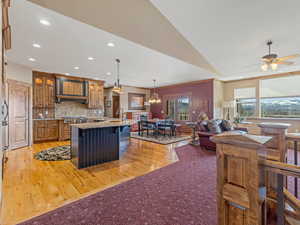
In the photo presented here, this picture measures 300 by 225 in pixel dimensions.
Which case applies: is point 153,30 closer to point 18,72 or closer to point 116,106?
point 18,72

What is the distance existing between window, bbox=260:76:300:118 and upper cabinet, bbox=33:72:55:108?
368 inches

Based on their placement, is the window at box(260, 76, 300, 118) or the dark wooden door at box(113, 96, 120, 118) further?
the dark wooden door at box(113, 96, 120, 118)

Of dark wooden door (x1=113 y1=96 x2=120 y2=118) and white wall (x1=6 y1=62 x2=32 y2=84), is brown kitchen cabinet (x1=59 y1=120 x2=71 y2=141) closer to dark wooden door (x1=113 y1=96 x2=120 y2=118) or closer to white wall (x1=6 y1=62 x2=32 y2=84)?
white wall (x1=6 y1=62 x2=32 y2=84)

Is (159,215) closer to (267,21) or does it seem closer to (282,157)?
(282,157)

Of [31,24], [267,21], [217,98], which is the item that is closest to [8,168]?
[31,24]

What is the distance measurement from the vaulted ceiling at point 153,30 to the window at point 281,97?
1771 mm

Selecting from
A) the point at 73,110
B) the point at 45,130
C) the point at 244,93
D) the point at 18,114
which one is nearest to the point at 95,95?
the point at 73,110

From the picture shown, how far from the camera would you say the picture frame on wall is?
9.34 m

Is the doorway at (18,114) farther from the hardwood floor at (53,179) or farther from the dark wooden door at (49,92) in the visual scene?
the hardwood floor at (53,179)

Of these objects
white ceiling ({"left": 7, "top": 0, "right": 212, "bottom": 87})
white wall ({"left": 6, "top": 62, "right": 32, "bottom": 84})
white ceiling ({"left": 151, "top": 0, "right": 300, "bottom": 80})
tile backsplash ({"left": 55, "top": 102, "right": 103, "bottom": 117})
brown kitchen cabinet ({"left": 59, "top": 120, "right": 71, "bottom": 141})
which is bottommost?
brown kitchen cabinet ({"left": 59, "top": 120, "right": 71, "bottom": 141})

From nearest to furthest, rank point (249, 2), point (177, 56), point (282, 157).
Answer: point (282, 157) → point (249, 2) → point (177, 56)

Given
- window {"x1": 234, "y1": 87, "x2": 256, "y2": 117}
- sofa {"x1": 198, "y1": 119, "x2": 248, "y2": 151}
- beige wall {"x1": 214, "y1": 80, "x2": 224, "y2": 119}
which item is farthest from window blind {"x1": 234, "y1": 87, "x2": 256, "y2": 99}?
sofa {"x1": 198, "y1": 119, "x2": 248, "y2": 151}

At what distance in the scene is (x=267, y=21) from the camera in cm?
273

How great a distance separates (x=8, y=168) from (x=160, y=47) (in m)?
4.54
